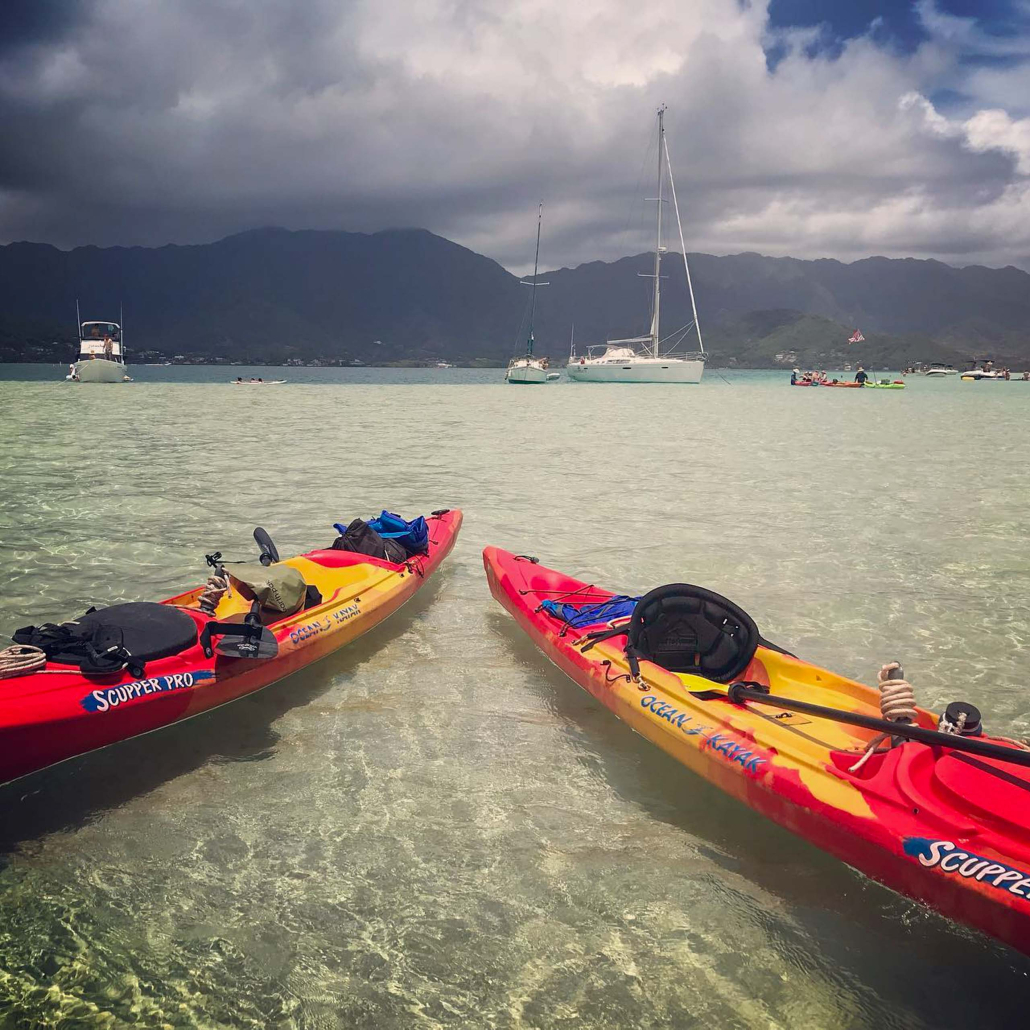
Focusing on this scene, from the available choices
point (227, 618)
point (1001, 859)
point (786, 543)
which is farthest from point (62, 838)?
point (786, 543)

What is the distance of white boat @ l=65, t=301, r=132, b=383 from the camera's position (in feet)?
206

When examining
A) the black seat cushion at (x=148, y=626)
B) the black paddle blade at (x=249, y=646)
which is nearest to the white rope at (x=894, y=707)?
the black paddle blade at (x=249, y=646)

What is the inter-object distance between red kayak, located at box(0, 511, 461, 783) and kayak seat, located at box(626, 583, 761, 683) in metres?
2.68

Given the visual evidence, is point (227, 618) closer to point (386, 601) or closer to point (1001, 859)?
point (386, 601)

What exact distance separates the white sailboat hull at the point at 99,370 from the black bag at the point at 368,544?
6482cm

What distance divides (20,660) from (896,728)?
4937 millimetres

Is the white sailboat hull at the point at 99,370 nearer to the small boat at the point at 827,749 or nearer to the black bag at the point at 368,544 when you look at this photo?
the black bag at the point at 368,544

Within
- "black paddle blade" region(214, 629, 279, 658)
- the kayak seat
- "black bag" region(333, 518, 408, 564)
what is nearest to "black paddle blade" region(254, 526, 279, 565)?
"black bag" region(333, 518, 408, 564)

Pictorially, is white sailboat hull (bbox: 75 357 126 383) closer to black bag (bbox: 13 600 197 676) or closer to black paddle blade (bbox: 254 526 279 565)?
black paddle blade (bbox: 254 526 279 565)

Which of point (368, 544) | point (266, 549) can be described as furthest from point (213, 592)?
point (368, 544)

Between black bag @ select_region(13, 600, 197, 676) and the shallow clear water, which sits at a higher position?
black bag @ select_region(13, 600, 197, 676)

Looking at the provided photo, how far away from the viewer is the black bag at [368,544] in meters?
8.41

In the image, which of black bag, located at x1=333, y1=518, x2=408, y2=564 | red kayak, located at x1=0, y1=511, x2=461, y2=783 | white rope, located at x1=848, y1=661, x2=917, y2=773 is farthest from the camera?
black bag, located at x1=333, y1=518, x2=408, y2=564

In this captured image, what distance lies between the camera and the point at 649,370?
73500 millimetres
